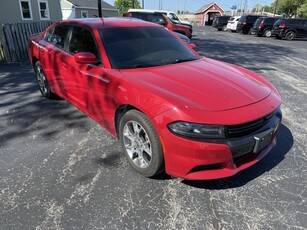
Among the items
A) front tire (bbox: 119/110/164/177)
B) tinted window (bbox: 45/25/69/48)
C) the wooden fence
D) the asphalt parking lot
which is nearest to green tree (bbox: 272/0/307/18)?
the wooden fence

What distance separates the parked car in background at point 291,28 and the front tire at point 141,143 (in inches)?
817

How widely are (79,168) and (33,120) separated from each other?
1.77 meters

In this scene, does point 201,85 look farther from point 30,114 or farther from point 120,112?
point 30,114

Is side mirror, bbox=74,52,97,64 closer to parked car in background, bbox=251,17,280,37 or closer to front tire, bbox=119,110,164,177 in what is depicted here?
front tire, bbox=119,110,164,177

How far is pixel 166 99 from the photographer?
2.52m

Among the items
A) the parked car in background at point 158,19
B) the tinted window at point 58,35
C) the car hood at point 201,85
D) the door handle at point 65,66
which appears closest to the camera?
the car hood at point 201,85

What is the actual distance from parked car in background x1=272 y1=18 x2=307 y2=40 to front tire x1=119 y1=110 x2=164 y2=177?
20.7m

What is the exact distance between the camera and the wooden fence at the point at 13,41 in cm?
865

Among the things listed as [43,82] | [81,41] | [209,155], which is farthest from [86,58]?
[43,82]

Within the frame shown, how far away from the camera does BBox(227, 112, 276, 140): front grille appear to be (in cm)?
243

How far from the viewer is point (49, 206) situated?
2582 millimetres

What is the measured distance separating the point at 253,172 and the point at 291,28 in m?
20.9

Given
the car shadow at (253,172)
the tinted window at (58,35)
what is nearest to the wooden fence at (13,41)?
the tinted window at (58,35)

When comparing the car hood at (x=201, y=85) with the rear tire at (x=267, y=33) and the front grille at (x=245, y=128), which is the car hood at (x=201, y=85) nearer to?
the front grille at (x=245, y=128)
